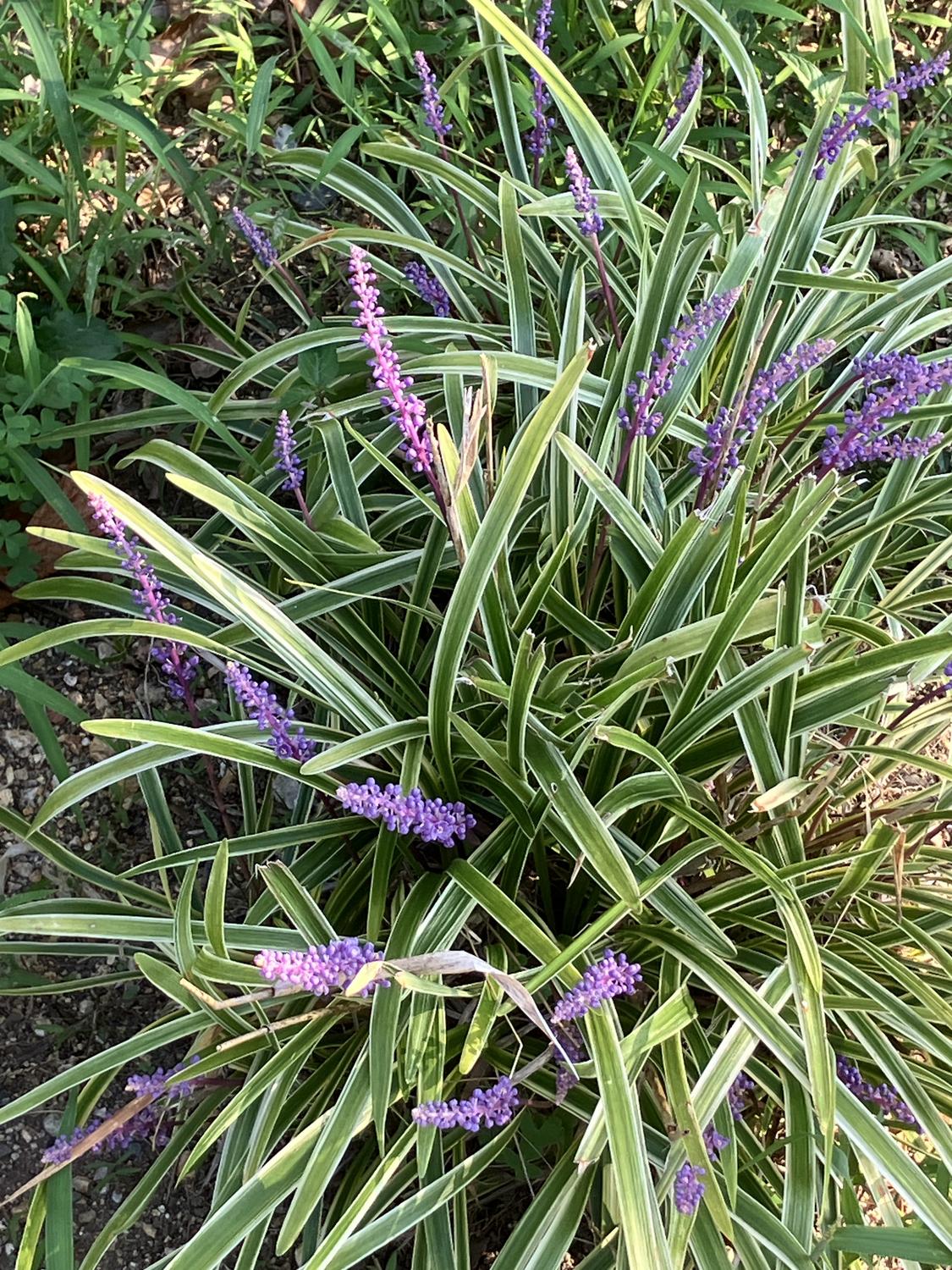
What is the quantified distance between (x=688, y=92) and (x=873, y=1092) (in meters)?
1.69

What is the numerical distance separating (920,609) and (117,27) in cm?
185

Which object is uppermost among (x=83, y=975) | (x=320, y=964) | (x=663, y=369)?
(x=663, y=369)

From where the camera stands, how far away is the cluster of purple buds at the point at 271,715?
1.17 metres

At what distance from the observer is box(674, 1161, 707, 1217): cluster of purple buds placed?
1207 mm

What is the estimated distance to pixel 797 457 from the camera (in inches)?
73.7

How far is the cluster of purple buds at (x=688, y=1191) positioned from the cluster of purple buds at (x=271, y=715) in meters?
0.68

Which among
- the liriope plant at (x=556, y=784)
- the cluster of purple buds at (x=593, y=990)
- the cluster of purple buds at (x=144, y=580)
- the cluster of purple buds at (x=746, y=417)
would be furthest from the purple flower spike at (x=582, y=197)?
the cluster of purple buds at (x=593, y=990)

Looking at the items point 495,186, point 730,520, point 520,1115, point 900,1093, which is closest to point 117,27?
point 495,186

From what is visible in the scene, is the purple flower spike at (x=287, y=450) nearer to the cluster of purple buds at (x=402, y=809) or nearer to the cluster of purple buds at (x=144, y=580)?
the cluster of purple buds at (x=144, y=580)

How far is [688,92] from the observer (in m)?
1.87

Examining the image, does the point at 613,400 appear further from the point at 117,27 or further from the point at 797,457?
the point at 117,27

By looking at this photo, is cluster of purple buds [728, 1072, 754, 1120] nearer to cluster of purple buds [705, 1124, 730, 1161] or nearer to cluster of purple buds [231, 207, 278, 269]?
cluster of purple buds [705, 1124, 730, 1161]

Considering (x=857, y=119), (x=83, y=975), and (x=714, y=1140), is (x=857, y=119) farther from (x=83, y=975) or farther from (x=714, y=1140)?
(x=83, y=975)

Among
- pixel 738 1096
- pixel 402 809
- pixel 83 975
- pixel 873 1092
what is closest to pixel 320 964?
pixel 402 809
